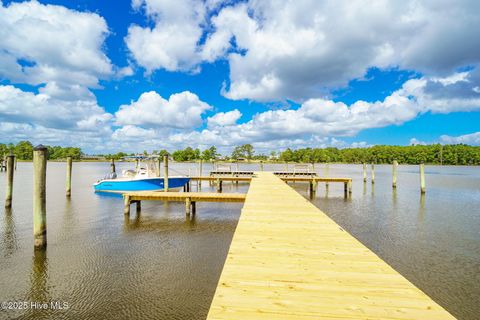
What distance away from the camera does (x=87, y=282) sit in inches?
243

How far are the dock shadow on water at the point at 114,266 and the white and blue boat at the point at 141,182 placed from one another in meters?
6.81

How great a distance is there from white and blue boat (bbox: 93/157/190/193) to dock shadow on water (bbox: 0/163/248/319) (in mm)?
6806

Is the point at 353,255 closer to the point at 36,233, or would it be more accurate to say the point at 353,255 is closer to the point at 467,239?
the point at 467,239

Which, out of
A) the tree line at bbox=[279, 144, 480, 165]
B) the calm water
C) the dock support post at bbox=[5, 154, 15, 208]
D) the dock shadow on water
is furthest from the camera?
the tree line at bbox=[279, 144, 480, 165]

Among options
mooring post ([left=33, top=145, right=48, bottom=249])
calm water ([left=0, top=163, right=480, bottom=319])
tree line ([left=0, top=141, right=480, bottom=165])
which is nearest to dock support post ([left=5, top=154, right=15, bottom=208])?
calm water ([left=0, top=163, right=480, bottom=319])

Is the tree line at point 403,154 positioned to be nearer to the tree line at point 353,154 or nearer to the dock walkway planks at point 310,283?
the tree line at point 353,154

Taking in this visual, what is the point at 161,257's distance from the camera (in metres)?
7.77

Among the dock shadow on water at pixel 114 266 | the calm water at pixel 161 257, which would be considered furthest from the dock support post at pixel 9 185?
the dock shadow on water at pixel 114 266

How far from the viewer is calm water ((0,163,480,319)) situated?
5395 millimetres

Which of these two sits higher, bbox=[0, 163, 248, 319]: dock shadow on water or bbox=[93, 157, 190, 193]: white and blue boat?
bbox=[93, 157, 190, 193]: white and blue boat

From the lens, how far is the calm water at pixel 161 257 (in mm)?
5395

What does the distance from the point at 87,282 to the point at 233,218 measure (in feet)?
24.7

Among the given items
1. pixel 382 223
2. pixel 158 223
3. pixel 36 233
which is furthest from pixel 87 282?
pixel 382 223

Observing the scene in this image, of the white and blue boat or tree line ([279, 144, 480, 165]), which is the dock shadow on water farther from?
tree line ([279, 144, 480, 165])
